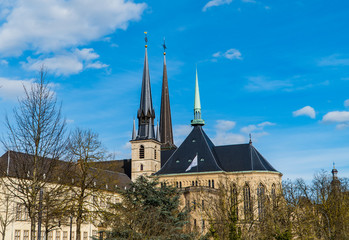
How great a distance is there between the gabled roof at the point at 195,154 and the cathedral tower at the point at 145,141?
474cm

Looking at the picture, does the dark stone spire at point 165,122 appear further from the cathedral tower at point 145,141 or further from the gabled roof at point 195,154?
the gabled roof at point 195,154

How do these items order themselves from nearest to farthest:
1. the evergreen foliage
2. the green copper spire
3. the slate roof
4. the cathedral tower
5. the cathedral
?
1. the evergreen foliage
2. the cathedral
3. the slate roof
4. the cathedral tower
5. the green copper spire

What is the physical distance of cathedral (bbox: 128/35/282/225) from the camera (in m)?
76.5

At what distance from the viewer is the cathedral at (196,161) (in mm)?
76500

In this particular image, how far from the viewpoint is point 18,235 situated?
61156 mm

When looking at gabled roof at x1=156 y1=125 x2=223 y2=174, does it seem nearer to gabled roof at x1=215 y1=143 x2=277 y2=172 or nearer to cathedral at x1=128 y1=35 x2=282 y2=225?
cathedral at x1=128 y1=35 x2=282 y2=225

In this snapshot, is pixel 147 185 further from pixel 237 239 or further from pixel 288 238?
pixel 288 238

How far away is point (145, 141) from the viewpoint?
8662cm

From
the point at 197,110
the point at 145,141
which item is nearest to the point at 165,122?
the point at 197,110

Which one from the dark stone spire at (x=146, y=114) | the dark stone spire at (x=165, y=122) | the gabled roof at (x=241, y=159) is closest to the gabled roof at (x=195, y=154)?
the gabled roof at (x=241, y=159)

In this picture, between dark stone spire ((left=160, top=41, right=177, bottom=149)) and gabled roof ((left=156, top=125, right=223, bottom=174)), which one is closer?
gabled roof ((left=156, top=125, right=223, bottom=174))

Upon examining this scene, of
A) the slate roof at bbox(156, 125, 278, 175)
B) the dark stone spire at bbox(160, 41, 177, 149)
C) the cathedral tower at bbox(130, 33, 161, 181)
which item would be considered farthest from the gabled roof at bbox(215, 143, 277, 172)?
the dark stone spire at bbox(160, 41, 177, 149)

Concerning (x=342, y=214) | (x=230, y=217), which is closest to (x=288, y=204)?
(x=342, y=214)

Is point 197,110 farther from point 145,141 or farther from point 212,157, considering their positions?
point 212,157
